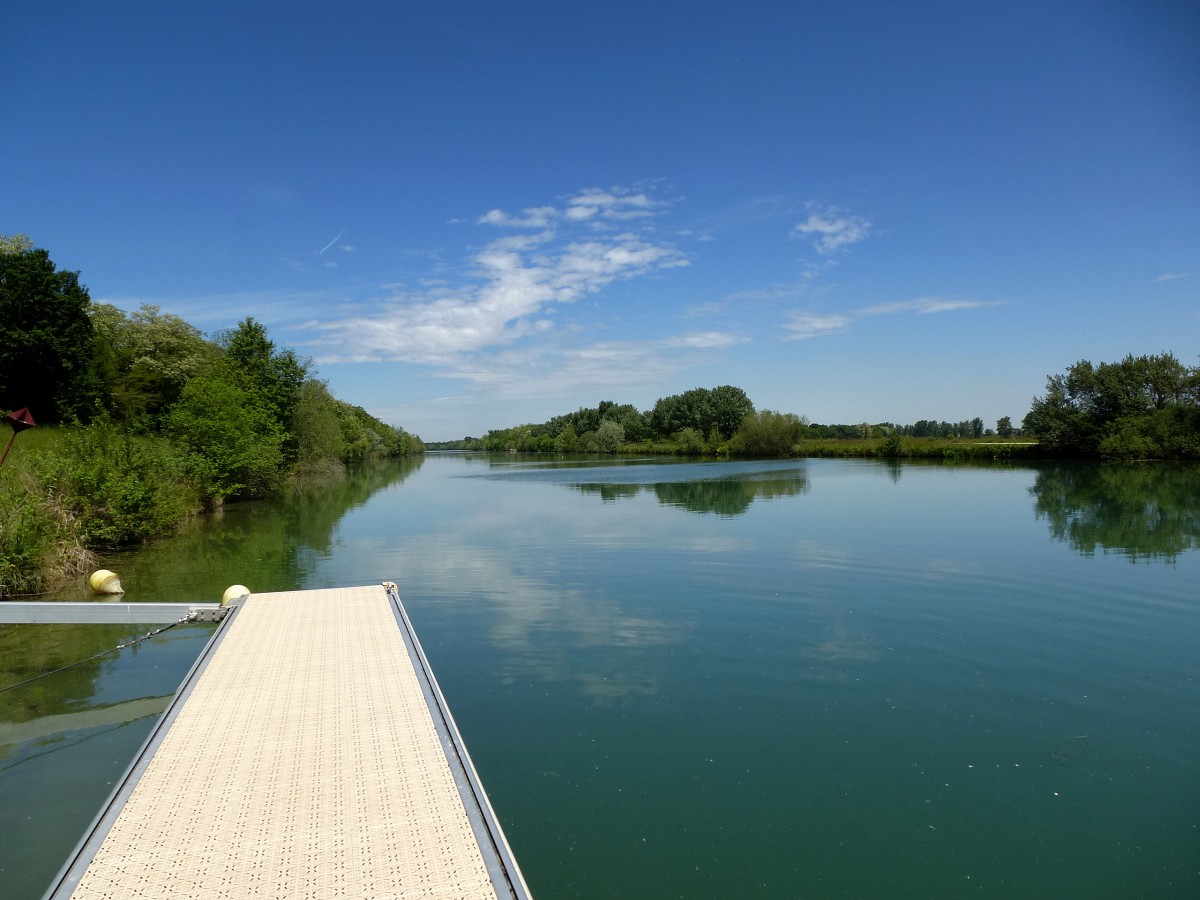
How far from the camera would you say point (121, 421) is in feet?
116

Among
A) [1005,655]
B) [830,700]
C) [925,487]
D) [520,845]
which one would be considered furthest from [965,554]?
[925,487]

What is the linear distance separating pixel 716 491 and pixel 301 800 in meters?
27.9

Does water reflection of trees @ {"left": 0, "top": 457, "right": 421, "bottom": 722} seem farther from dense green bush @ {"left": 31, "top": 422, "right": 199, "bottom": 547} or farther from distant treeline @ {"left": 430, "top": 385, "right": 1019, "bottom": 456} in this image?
distant treeline @ {"left": 430, "top": 385, "right": 1019, "bottom": 456}

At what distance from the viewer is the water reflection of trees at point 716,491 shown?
24547mm

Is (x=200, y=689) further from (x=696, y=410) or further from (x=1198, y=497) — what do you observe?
(x=696, y=410)

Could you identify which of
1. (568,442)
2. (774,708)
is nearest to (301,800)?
(774,708)

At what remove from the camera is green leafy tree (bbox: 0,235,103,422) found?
30.8 meters

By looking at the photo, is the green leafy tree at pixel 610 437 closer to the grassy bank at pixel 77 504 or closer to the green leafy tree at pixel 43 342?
the green leafy tree at pixel 43 342

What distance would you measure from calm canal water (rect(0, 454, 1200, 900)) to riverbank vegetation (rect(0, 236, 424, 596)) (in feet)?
5.45

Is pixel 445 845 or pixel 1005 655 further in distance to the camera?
pixel 1005 655

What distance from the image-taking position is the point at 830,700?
21.8ft

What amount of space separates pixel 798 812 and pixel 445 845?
2.79 m

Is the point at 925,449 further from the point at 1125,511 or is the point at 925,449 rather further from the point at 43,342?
the point at 43,342

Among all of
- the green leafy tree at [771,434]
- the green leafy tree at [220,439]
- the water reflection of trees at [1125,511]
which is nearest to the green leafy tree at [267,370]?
the green leafy tree at [220,439]
